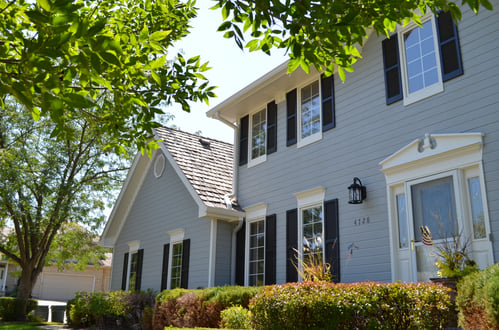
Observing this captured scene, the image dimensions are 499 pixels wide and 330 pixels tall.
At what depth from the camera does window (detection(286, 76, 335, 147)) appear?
35.1 feet

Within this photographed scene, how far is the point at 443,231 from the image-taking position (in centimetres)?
784

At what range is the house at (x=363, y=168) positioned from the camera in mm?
7750

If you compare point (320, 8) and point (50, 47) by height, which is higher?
point (320, 8)

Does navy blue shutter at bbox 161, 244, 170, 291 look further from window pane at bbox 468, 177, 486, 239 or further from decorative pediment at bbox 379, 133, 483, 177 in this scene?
window pane at bbox 468, 177, 486, 239

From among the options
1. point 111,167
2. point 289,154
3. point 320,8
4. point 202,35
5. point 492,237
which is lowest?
point 492,237

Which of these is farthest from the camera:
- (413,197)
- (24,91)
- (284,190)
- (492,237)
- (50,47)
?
Answer: (284,190)

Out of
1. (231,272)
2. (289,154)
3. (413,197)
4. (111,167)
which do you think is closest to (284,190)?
(289,154)

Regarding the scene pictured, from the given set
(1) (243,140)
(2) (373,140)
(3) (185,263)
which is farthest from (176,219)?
(2) (373,140)

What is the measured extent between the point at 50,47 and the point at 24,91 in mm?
524

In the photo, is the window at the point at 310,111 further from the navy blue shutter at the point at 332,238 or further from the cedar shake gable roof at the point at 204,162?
the cedar shake gable roof at the point at 204,162

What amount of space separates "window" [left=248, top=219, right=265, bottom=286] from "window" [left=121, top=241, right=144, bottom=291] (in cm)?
517

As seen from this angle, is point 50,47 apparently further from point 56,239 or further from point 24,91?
point 56,239

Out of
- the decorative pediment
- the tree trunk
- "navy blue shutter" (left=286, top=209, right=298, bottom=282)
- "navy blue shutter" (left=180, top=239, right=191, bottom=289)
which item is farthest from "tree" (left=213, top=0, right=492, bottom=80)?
the tree trunk

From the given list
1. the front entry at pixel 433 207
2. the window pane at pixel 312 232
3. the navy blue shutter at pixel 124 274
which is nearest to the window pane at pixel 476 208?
the front entry at pixel 433 207
